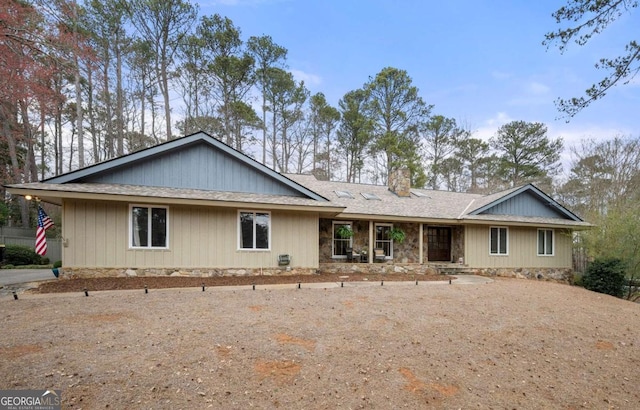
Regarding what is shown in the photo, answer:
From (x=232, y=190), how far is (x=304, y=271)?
3.55 meters

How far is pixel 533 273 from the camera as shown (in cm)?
1269

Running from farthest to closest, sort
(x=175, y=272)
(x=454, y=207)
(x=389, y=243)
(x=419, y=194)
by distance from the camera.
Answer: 1. (x=419, y=194)
2. (x=454, y=207)
3. (x=389, y=243)
4. (x=175, y=272)

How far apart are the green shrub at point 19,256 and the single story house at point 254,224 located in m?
8.17

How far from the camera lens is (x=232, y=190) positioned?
31.6 feet

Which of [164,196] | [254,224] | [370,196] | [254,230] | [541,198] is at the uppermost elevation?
[370,196]

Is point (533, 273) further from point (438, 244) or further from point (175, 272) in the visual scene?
point (175, 272)

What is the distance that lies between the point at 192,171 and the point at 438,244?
1048 centimetres

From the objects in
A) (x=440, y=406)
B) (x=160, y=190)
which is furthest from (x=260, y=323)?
(x=160, y=190)

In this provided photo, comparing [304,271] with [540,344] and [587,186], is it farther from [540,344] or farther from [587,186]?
[587,186]

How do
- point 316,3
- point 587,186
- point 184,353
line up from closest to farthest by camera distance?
point 184,353, point 316,3, point 587,186

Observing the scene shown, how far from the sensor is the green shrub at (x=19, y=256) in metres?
13.6

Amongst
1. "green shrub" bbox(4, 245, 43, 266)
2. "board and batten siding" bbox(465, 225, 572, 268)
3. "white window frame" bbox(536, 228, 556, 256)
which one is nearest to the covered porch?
"board and batten siding" bbox(465, 225, 572, 268)

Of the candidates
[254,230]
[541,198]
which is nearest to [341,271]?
[254,230]

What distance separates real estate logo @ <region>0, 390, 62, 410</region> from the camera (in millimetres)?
2621
